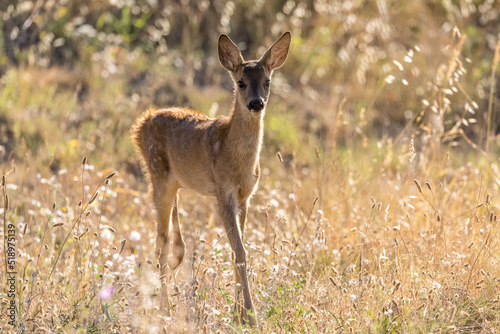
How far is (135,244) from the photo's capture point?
21.1ft

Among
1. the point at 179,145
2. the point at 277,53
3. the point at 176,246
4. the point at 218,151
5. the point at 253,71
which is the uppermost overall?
the point at 277,53

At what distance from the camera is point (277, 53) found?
5.84 metres

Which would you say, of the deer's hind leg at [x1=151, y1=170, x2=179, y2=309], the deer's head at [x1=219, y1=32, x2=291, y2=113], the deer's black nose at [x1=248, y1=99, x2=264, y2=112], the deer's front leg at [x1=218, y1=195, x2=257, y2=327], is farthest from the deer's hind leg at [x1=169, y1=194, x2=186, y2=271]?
the deer's black nose at [x1=248, y1=99, x2=264, y2=112]

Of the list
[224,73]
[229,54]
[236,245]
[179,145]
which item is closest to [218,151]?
[179,145]

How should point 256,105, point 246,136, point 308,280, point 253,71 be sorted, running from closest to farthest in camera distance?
point 308,280, point 256,105, point 246,136, point 253,71

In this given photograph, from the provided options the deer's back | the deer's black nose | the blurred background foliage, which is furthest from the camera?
the blurred background foliage

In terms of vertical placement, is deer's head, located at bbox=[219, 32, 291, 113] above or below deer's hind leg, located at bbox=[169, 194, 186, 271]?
above

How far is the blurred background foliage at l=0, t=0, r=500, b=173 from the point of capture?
9016 mm

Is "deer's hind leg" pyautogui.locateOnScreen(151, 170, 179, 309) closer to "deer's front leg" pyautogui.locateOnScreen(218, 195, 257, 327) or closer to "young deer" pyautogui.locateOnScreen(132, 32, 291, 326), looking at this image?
"young deer" pyautogui.locateOnScreen(132, 32, 291, 326)

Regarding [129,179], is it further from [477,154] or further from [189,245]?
[477,154]

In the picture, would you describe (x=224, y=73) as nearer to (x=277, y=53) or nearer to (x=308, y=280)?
(x=277, y=53)

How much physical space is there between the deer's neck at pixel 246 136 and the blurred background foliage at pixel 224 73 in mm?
3214

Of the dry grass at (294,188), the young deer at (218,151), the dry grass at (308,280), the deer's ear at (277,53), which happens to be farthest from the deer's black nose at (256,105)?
the dry grass at (308,280)

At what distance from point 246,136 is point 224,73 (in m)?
6.00
